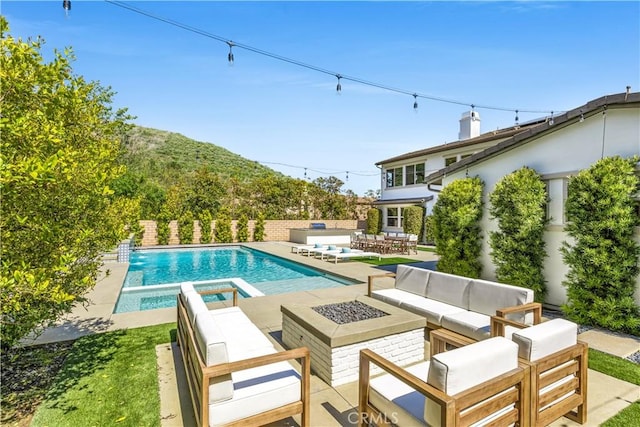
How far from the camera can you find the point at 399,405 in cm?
275

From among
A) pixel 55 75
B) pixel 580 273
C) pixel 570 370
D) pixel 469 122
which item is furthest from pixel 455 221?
pixel 469 122

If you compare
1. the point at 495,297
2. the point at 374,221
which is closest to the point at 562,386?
the point at 495,297

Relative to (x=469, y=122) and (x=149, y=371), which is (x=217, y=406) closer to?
(x=149, y=371)

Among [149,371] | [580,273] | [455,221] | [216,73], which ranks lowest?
[149,371]

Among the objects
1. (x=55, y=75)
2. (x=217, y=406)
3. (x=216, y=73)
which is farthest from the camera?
(x=216, y=73)

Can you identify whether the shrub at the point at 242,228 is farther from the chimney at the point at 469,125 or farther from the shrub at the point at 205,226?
the chimney at the point at 469,125

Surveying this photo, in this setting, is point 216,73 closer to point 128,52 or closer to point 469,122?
point 128,52

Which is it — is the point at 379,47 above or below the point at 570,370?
above

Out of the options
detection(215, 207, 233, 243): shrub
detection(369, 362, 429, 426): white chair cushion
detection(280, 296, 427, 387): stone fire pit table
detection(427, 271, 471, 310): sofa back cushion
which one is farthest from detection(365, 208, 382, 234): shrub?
detection(369, 362, 429, 426): white chair cushion

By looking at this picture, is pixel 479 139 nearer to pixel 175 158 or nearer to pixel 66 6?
pixel 66 6

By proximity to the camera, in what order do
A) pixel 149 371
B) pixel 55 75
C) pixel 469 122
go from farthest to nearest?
pixel 469 122, pixel 149 371, pixel 55 75

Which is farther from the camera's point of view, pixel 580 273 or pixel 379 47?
pixel 379 47

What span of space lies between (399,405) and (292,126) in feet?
72.4

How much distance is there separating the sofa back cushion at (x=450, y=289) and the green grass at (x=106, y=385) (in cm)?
471
